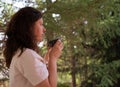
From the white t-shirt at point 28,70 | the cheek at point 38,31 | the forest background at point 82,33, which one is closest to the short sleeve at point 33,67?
the white t-shirt at point 28,70

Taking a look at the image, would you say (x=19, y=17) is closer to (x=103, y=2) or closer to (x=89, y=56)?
(x=103, y=2)

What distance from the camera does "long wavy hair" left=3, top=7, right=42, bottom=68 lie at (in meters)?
1.38

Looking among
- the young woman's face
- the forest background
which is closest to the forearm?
the young woman's face

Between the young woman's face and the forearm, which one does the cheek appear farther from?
the forearm

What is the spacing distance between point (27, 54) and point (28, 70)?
7 centimetres

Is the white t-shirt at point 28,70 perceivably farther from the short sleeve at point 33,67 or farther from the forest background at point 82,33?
the forest background at point 82,33

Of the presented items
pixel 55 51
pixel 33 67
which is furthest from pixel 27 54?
pixel 55 51

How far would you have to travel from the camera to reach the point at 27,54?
1.33 meters

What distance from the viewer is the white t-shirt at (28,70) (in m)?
1.31

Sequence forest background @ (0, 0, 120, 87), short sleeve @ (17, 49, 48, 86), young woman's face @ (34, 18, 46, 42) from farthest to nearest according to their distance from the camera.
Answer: forest background @ (0, 0, 120, 87) < young woman's face @ (34, 18, 46, 42) < short sleeve @ (17, 49, 48, 86)

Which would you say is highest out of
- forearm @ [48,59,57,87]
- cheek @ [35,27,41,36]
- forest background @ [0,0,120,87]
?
cheek @ [35,27,41,36]

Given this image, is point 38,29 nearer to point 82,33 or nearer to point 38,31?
point 38,31

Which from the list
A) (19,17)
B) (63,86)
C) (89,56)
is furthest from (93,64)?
(19,17)

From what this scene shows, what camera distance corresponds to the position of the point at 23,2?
136 inches
